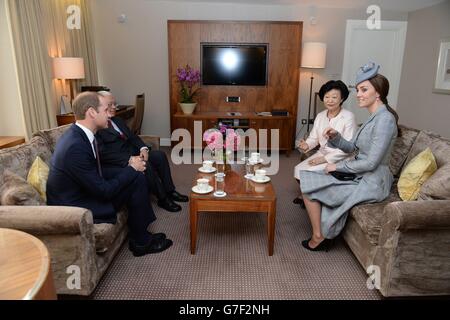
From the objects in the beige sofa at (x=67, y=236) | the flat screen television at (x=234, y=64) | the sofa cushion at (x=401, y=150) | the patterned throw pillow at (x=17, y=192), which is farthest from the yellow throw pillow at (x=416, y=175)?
the flat screen television at (x=234, y=64)

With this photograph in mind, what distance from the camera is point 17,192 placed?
1.76 metres

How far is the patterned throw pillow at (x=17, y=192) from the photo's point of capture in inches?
68.7

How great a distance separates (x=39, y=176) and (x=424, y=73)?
520cm

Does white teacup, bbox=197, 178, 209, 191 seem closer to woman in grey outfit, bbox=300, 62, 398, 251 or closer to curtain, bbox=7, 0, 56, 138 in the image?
woman in grey outfit, bbox=300, 62, 398, 251

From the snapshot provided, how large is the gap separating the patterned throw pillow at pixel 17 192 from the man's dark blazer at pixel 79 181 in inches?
4.4

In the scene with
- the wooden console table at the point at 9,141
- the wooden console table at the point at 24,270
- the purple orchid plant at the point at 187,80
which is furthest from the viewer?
the purple orchid plant at the point at 187,80

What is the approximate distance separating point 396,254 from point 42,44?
395 cm

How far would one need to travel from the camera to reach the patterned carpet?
1910 millimetres

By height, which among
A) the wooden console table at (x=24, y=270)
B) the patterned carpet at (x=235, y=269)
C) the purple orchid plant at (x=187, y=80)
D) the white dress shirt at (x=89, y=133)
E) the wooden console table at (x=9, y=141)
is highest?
the purple orchid plant at (x=187, y=80)

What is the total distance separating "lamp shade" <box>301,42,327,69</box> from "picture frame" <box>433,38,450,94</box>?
1.57 metres

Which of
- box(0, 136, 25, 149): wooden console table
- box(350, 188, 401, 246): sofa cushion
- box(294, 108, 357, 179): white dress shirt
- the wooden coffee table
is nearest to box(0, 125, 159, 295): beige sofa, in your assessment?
the wooden coffee table

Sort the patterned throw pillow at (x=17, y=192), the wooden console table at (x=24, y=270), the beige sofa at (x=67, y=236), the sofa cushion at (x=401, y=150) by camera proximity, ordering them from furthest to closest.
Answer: the sofa cushion at (x=401, y=150) < the patterned throw pillow at (x=17, y=192) < the beige sofa at (x=67, y=236) < the wooden console table at (x=24, y=270)

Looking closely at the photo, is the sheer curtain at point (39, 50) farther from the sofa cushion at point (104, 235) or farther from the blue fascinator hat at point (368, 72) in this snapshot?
the blue fascinator hat at point (368, 72)

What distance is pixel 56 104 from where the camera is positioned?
4070 millimetres
